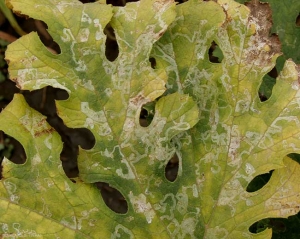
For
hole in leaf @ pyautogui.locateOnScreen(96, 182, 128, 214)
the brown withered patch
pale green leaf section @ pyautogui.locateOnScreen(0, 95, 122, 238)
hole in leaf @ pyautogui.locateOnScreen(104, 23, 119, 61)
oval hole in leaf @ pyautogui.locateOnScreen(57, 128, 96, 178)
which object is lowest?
hole in leaf @ pyautogui.locateOnScreen(96, 182, 128, 214)

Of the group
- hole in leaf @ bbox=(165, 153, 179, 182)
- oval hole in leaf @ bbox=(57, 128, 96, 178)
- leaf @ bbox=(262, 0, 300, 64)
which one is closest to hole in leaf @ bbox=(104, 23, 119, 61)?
oval hole in leaf @ bbox=(57, 128, 96, 178)

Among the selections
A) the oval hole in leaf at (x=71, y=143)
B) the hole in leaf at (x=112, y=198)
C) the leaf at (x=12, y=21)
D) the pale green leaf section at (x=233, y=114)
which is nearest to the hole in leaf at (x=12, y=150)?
the oval hole in leaf at (x=71, y=143)

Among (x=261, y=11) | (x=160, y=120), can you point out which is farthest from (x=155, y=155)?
(x=261, y=11)

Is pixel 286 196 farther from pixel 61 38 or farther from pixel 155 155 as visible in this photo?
pixel 61 38

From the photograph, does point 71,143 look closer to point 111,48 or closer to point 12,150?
point 12,150

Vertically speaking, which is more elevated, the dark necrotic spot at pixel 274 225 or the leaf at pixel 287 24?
the leaf at pixel 287 24

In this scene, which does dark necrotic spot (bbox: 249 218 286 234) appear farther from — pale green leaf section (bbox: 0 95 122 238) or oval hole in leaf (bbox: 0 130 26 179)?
oval hole in leaf (bbox: 0 130 26 179)

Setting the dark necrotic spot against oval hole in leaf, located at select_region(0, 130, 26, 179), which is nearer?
the dark necrotic spot

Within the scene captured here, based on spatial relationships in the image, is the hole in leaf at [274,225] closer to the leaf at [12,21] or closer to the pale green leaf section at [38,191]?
the pale green leaf section at [38,191]
